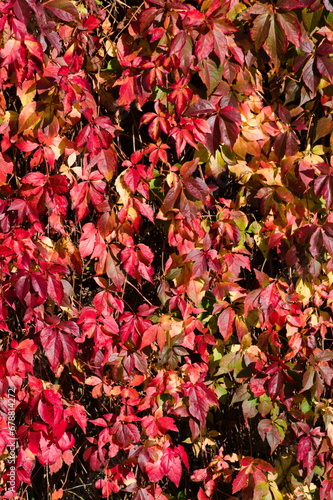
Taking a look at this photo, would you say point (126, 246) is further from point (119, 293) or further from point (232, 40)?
point (232, 40)

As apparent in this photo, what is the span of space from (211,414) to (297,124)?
107 cm

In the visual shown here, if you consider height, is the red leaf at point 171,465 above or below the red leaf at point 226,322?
below

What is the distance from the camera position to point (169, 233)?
Answer: 189 cm

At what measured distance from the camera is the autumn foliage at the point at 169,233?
1.77m

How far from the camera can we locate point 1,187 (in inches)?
73.3

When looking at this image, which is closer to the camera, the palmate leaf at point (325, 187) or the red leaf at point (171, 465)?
the palmate leaf at point (325, 187)

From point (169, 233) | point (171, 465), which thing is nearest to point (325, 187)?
point (169, 233)

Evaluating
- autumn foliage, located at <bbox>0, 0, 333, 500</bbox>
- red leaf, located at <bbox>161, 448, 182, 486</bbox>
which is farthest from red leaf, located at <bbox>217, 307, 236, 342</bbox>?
red leaf, located at <bbox>161, 448, 182, 486</bbox>

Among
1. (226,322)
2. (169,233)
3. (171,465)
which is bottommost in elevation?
(171,465)

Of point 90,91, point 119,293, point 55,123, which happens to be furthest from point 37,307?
point 90,91

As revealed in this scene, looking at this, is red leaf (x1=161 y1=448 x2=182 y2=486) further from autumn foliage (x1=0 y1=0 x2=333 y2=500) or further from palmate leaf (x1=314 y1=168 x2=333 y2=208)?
palmate leaf (x1=314 y1=168 x2=333 y2=208)

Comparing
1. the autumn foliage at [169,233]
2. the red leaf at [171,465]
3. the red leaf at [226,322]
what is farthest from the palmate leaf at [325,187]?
the red leaf at [171,465]

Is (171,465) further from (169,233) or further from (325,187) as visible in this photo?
(325,187)

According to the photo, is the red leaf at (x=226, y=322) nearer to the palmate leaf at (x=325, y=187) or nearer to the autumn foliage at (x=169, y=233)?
the autumn foliage at (x=169, y=233)
